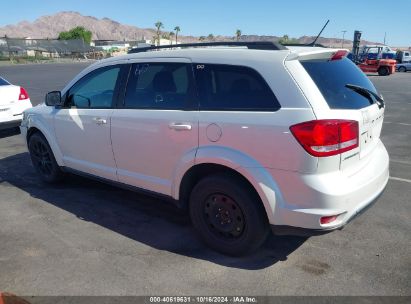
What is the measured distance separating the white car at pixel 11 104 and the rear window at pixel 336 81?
6935 millimetres

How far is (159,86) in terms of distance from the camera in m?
3.74

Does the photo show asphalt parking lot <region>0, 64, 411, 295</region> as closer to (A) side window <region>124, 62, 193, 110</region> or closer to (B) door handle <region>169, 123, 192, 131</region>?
(B) door handle <region>169, 123, 192, 131</region>

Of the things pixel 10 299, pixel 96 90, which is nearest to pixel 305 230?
pixel 10 299

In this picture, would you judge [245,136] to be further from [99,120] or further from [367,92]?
[99,120]

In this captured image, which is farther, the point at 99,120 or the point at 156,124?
the point at 99,120

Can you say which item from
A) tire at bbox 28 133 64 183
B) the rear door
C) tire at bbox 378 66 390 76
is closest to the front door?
the rear door

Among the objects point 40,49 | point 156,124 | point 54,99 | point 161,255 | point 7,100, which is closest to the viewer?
point 161,255

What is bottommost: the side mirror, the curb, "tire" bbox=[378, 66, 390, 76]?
"tire" bbox=[378, 66, 390, 76]

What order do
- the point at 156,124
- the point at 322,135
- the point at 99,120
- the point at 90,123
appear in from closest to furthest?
the point at 322,135, the point at 156,124, the point at 99,120, the point at 90,123

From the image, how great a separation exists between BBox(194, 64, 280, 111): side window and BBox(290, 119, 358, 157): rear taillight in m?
0.29

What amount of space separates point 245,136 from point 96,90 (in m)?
2.24

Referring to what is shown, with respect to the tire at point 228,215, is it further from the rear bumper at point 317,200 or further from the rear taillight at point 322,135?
the rear taillight at point 322,135

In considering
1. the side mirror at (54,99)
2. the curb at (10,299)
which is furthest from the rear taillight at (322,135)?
the side mirror at (54,99)

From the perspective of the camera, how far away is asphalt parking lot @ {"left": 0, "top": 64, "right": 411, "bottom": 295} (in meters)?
2.97
